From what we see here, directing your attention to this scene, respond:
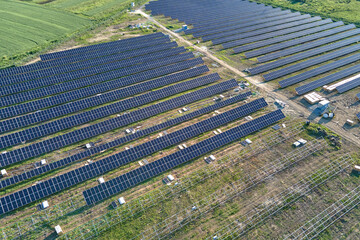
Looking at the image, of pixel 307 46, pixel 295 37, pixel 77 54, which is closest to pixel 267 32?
pixel 295 37

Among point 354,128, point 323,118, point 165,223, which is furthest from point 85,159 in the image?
point 354,128

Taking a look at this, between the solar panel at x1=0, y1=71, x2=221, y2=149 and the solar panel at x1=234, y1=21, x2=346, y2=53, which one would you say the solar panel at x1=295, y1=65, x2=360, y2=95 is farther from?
the solar panel at x1=234, y1=21, x2=346, y2=53

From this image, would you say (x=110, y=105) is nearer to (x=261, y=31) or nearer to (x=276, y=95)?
(x=276, y=95)

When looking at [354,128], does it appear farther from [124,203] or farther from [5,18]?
[5,18]

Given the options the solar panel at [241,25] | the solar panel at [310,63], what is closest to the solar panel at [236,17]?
the solar panel at [241,25]

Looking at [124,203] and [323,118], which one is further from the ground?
[323,118]

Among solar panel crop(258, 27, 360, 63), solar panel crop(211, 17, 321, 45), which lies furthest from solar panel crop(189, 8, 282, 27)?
solar panel crop(258, 27, 360, 63)

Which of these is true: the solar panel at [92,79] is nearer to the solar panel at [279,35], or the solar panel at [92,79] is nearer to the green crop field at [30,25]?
the solar panel at [279,35]
